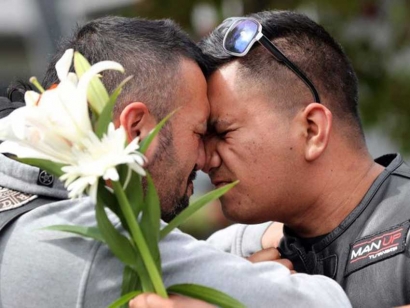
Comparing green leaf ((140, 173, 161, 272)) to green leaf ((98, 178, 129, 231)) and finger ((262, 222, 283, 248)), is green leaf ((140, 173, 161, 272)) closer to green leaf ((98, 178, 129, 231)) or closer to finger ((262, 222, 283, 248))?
green leaf ((98, 178, 129, 231))

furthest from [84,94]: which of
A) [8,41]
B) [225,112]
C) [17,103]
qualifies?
[8,41]

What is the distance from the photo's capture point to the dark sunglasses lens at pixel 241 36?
424 centimetres

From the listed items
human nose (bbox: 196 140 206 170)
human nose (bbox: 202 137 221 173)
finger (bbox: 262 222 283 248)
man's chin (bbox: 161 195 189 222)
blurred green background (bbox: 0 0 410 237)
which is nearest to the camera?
man's chin (bbox: 161 195 189 222)

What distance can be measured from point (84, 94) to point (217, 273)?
0.73m

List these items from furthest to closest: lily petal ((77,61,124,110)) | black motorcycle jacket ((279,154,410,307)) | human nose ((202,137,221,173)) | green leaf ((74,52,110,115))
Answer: human nose ((202,137,221,173)) → black motorcycle jacket ((279,154,410,307)) → green leaf ((74,52,110,115)) → lily petal ((77,61,124,110))

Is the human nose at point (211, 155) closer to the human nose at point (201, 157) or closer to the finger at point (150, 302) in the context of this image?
the human nose at point (201, 157)

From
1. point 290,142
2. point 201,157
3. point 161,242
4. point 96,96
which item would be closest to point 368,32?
point 290,142

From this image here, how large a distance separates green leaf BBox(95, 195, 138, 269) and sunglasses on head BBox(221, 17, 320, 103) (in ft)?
4.46

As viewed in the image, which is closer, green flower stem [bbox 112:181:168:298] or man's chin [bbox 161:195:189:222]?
green flower stem [bbox 112:181:168:298]

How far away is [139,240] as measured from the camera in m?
3.06

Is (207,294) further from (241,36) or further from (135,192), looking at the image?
(241,36)

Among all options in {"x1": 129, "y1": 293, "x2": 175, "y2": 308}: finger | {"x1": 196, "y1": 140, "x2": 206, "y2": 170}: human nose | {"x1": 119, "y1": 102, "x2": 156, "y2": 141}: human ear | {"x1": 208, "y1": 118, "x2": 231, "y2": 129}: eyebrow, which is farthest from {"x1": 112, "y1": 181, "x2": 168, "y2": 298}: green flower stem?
{"x1": 208, "y1": 118, "x2": 231, "y2": 129}: eyebrow

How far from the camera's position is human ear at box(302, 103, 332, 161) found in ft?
13.7

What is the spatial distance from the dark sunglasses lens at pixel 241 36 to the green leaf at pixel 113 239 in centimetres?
136
